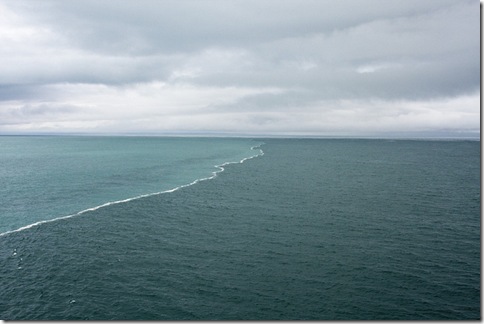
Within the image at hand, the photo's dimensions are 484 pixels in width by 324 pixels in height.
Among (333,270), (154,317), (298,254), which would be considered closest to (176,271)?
(154,317)

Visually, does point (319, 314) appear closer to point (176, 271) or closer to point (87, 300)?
point (176, 271)

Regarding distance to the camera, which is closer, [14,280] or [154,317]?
[154,317]

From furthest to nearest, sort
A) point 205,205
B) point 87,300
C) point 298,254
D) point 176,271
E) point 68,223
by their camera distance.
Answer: point 205,205 → point 68,223 → point 298,254 → point 176,271 → point 87,300

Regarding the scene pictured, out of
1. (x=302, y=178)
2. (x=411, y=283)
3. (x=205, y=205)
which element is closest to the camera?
(x=411, y=283)

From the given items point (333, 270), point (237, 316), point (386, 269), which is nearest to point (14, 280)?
point (237, 316)

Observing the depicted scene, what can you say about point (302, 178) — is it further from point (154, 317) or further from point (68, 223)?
point (154, 317)

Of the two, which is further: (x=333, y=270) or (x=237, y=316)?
(x=333, y=270)
